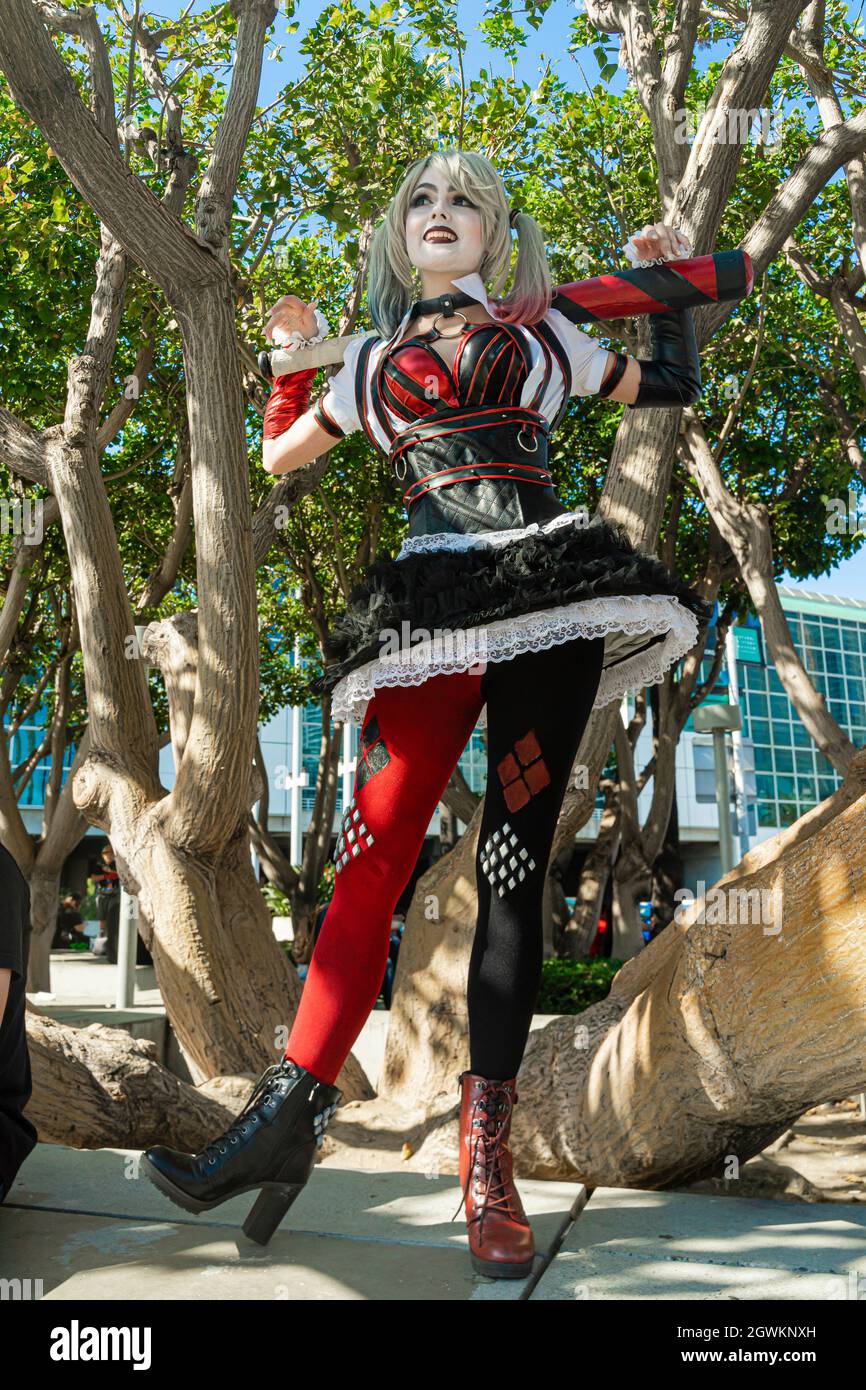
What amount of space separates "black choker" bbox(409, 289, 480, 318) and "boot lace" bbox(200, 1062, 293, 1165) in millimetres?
1726

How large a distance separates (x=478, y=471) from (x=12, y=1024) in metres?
1.55

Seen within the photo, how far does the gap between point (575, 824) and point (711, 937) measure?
6.70ft

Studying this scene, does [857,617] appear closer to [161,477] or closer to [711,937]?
[161,477]

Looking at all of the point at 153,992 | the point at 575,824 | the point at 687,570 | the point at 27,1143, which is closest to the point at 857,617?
the point at 687,570

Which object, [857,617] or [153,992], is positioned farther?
[857,617]

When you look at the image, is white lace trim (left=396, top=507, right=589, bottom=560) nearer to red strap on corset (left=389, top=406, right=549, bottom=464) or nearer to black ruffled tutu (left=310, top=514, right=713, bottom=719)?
black ruffled tutu (left=310, top=514, right=713, bottom=719)

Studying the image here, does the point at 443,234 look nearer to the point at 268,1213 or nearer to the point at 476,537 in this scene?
the point at 476,537

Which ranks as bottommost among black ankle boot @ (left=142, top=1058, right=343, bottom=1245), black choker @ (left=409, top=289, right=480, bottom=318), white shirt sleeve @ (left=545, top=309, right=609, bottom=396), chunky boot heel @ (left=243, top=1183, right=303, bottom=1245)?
chunky boot heel @ (left=243, top=1183, right=303, bottom=1245)

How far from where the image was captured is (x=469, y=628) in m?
2.23

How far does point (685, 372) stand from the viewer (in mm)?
2766

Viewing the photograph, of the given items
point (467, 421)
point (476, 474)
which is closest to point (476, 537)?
point (476, 474)

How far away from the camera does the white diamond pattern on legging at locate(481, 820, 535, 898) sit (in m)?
2.30

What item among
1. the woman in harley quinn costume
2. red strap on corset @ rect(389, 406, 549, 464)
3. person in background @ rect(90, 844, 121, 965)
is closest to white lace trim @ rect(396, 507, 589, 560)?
the woman in harley quinn costume

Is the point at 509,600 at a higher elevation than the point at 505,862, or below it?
higher
